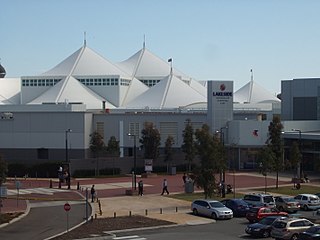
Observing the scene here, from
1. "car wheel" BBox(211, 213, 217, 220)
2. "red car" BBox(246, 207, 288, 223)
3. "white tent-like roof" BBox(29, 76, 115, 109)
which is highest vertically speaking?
"white tent-like roof" BBox(29, 76, 115, 109)

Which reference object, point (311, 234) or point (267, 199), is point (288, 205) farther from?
point (311, 234)

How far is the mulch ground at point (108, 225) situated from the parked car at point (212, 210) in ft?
12.0

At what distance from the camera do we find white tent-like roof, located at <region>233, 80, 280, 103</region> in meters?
130

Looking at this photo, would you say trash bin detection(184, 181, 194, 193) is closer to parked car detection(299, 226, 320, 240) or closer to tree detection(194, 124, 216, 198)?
tree detection(194, 124, 216, 198)

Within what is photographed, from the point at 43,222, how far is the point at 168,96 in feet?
214

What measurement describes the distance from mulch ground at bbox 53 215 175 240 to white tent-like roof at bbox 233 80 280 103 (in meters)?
89.5

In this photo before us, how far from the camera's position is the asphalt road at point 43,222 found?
35.4 metres

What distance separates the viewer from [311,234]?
102 feet

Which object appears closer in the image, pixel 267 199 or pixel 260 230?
pixel 260 230

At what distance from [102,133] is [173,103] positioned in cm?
1666

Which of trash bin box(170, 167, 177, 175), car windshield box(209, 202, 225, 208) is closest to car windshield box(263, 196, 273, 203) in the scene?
car windshield box(209, 202, 225, 208)

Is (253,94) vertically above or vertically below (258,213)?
above

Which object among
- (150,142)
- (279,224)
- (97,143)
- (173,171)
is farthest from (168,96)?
(279,224)

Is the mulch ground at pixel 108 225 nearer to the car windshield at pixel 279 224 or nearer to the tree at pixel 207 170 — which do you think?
the car windshield at pixel 279 224
